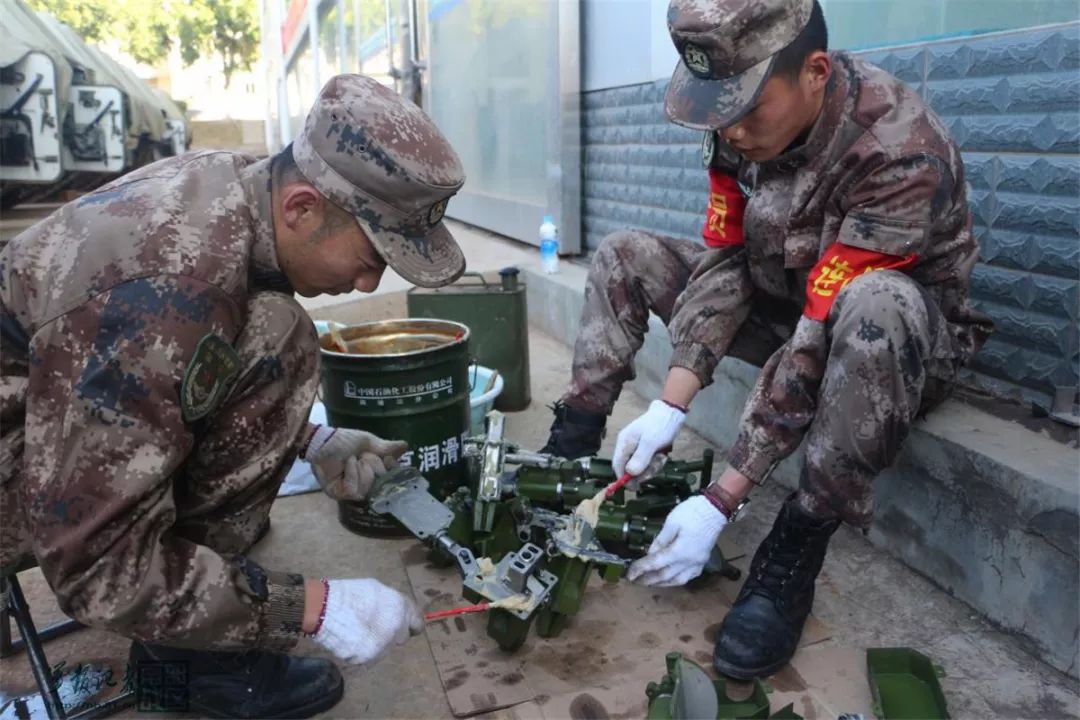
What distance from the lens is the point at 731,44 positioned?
74.8 inches

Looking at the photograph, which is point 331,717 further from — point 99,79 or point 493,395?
point 99,79

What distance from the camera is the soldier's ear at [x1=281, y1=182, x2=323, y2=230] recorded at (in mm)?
1570

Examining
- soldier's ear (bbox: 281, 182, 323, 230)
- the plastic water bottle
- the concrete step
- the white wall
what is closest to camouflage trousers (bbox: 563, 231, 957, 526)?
the concrete step

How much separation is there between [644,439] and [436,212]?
0.84m

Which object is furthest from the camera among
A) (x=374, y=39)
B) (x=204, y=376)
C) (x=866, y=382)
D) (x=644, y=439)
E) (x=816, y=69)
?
(x=374, y=39)

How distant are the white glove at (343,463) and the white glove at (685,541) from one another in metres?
0.72

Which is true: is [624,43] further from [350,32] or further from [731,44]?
[350,32]

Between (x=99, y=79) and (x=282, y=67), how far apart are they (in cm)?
1446

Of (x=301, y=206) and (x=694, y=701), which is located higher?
(x=301, y=206)

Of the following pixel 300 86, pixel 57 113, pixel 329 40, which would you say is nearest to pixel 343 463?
pixel 57 113

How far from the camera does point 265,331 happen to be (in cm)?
169

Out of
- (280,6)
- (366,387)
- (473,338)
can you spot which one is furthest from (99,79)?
(280,6)

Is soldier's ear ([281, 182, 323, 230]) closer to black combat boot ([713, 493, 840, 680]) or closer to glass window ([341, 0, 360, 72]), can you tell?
black combat boot ([713, 493, 840, 680])

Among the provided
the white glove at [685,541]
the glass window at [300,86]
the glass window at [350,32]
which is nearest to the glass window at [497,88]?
the white glove at [685,541]
